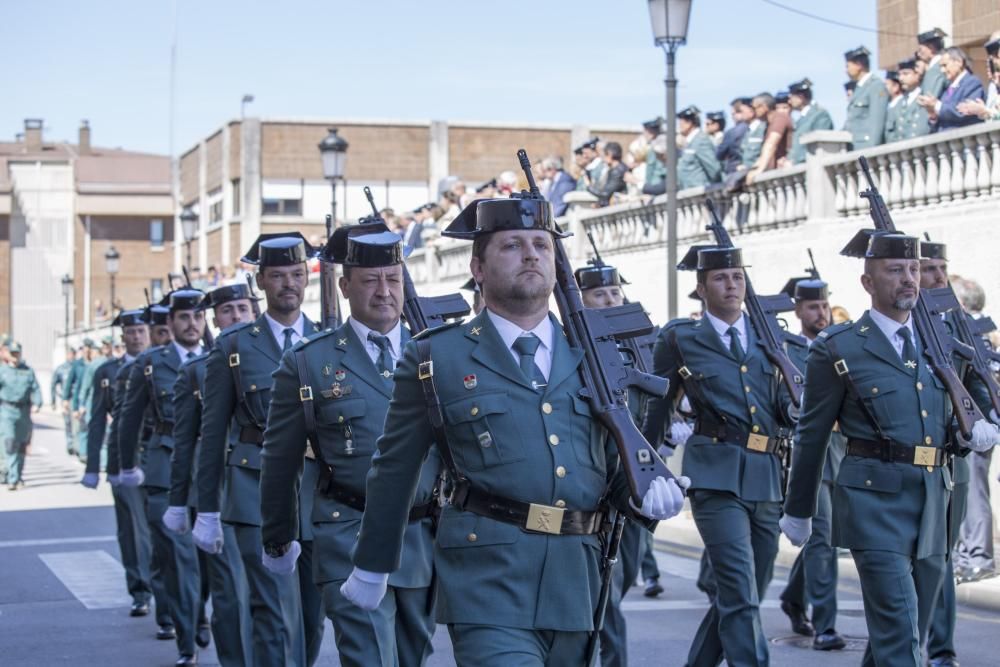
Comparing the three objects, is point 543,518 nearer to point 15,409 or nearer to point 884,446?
point 884,446

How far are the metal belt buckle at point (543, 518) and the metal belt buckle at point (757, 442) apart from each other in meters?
3.73

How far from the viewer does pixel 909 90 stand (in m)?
16.9

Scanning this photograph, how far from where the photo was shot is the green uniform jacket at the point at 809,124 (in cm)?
1831

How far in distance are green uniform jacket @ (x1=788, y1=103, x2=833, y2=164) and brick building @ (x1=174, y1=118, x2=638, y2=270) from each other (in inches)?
1548

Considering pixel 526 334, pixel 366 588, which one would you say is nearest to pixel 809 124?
pixel 526 334

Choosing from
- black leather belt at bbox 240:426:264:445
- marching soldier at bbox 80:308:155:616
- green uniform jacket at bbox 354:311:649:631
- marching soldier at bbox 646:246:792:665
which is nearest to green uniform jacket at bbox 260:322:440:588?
black leather belt at bbox 240:426:264:445

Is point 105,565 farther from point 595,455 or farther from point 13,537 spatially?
point 595,455

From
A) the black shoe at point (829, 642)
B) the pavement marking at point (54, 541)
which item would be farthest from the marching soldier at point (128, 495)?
the black shoe at point (829, 642)

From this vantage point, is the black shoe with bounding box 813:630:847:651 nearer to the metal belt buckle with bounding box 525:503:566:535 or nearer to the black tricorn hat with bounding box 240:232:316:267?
the black tricorn hat with bounding box 240:232:316:267

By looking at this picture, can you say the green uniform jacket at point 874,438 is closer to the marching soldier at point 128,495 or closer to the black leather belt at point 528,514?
the black leather belt at point 528,514

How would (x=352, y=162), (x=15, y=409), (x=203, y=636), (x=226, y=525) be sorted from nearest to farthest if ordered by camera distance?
(x=226, y=525) → (x=203, y=636) → (x=15, y=409) → (x=352, y=162)

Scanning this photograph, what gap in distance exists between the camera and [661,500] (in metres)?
5.24

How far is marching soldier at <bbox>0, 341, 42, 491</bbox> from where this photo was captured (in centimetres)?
2598

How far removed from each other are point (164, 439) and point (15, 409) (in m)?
15.8
